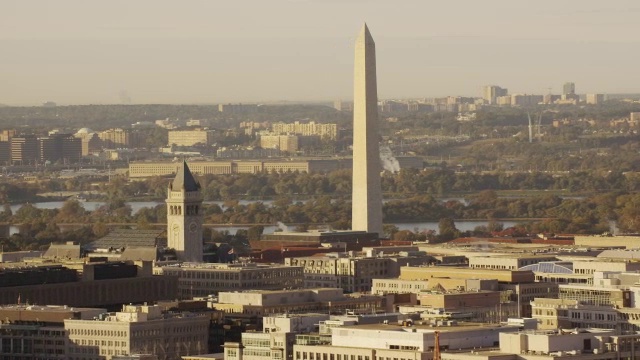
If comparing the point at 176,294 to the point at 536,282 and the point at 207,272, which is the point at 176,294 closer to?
the point at 207,272

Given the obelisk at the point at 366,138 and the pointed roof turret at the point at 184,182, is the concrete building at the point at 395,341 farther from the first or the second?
the obelisk at the point at 366,138

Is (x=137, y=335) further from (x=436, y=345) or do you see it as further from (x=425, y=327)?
(x=436, y=345)

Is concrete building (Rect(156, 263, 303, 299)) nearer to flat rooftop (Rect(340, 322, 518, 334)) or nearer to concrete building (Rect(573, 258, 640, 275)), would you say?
concrete building (Rect(573, 258, 640, 275))

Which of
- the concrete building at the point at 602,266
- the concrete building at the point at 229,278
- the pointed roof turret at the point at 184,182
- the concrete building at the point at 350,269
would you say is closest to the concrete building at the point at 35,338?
the concrete building at the point at 229,278

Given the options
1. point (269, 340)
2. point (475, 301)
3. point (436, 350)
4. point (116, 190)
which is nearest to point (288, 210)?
point (116, 190)

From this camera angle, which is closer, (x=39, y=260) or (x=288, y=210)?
(x=39, y=260)

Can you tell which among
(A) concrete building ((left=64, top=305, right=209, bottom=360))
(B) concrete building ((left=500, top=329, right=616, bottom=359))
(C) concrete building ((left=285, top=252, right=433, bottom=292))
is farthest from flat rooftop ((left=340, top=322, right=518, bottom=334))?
(C) concrete building ((left=285, top=252, right=433, bottom=292))
